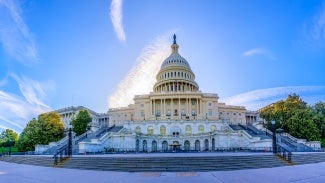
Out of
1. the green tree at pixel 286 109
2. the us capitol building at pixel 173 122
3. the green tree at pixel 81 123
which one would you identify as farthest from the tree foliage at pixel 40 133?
the green tree at pixel 286 109

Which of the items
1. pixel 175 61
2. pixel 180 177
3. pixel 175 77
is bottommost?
pixel 180 177

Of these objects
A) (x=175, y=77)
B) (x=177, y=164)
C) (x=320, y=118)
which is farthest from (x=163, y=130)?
(x=177, y=164)

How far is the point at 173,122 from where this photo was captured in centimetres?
6588

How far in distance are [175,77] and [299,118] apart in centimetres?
5055

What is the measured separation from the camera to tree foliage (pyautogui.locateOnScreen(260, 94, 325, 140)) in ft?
175

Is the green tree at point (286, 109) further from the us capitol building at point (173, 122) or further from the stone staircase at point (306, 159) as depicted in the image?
the stone staircase at point (306, 159)

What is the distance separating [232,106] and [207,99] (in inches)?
662

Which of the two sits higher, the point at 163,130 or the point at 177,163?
the point at 163,130

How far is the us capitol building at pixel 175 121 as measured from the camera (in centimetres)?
5256

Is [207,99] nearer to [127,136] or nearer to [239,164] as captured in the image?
[127,136]

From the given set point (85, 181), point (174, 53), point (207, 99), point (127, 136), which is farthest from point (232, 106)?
point (85, 181)

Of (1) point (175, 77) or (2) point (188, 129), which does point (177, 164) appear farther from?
(1) point (175, 77)

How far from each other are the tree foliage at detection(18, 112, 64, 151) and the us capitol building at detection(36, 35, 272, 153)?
676 centimetres

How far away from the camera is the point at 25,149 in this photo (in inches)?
2140
